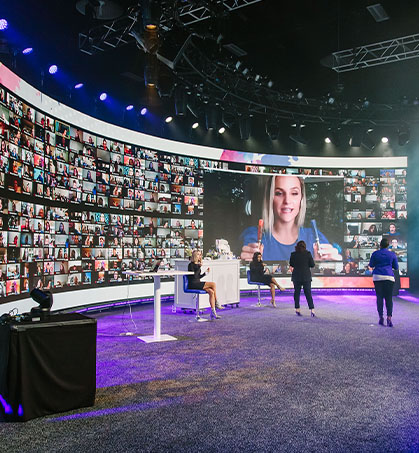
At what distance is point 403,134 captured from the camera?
13.5 meters

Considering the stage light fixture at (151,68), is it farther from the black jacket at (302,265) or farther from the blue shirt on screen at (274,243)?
the blue shirt on screen at (274,243)

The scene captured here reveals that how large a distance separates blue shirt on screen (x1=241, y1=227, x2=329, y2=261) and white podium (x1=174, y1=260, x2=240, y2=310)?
302 cm

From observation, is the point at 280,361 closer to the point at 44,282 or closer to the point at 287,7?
the point at 44,282

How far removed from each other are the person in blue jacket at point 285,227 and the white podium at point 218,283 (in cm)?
305

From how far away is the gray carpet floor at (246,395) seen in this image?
3174 millimetres

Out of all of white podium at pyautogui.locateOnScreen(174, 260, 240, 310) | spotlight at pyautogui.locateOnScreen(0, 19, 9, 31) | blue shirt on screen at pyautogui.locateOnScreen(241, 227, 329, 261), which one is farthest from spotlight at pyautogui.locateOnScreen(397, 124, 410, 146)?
spotlight at pyautogui.locateOnScreen(0, 19, 9, 31)

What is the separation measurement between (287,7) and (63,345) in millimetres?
6834

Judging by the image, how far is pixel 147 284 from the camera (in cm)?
1121

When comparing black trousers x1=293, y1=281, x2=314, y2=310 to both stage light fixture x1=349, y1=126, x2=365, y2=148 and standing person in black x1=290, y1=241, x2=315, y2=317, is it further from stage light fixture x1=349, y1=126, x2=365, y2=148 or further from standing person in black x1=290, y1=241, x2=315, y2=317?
stage light fixture x1=349, y1=126, x2=365, y2=148

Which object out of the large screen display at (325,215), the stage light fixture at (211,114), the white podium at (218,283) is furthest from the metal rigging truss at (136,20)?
the large screen display at (325,215)

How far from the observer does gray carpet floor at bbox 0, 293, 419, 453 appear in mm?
3174

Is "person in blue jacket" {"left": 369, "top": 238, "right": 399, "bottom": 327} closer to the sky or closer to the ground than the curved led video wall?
closer to the ground

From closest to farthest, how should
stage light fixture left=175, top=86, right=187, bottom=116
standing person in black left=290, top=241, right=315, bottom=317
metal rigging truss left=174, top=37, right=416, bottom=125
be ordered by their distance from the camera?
standing person in black left=290, top=241, right=315, bottom=317
metal rigging truss left=174, top=37, right=416, bottom=125
stage light fixture left=175, top=86, right=187, bottom=116

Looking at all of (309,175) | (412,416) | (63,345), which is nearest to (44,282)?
(63,345)
